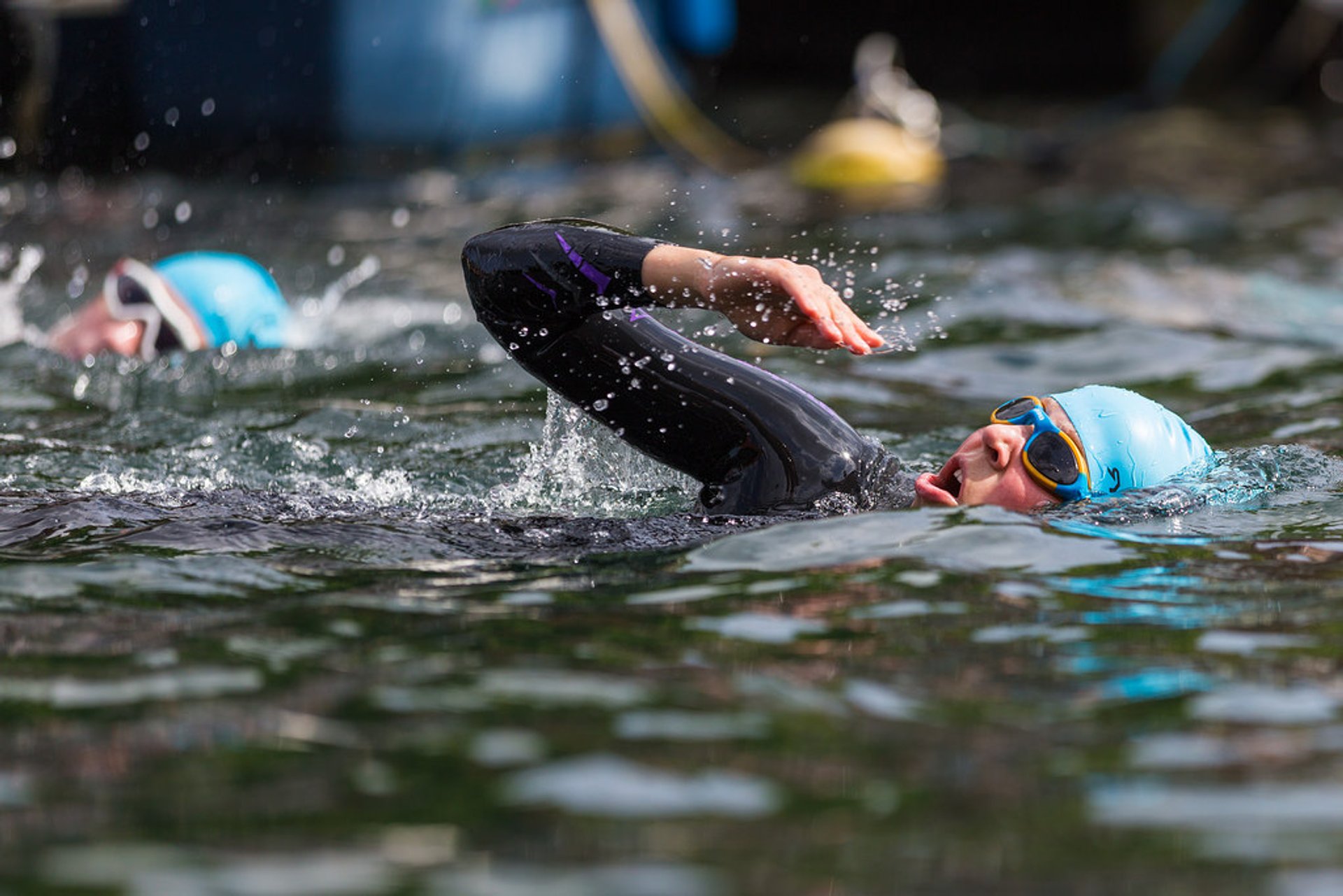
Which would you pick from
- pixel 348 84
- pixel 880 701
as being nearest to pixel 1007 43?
pixel 348 84

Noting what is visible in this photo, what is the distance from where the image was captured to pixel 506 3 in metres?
13.0

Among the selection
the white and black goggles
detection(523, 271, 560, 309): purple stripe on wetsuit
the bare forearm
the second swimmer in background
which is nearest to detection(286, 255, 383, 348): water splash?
the second swimmer in background

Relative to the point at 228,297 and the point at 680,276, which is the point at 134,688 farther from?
the point at 228,297

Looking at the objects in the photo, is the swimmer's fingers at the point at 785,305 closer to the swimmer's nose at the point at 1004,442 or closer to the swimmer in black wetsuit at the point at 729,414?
the swimmer in black wetsuit at the point at 729,414

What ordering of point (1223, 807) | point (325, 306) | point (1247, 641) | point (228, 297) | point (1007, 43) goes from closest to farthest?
1. point (1223, 807)
2. point (1247, 641)
3. point (228, 297)
4. point (325, 306)
5. point (1007, 43)

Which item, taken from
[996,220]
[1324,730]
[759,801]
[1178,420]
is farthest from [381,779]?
[996,220]

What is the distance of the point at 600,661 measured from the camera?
11.2ft

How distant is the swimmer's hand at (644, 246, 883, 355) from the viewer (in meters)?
3.98

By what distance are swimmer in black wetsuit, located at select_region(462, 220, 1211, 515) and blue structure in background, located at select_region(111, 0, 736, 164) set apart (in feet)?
27.2

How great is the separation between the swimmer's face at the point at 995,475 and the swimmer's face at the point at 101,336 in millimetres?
3959

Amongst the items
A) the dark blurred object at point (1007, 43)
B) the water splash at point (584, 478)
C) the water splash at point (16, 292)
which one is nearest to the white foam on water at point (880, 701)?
the water splash at point (584, 478)

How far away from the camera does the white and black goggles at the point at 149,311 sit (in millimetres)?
7184

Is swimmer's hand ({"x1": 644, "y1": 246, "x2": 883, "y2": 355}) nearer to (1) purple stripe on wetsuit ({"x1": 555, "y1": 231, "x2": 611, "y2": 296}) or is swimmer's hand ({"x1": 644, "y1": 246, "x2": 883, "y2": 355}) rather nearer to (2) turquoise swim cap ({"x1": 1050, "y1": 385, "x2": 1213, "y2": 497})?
(1) purple stripe on wetsuit ({"x1": 555, "y1": 231, "x2": 611, "y2": 296})

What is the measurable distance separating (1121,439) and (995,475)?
1.18 ft
